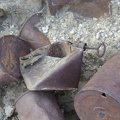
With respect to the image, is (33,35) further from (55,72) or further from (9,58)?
(55,72)

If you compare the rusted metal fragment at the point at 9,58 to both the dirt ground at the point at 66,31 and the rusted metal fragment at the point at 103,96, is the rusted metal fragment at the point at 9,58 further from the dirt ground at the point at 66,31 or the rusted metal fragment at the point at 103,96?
the rusted metal fragment at the point at 103,96

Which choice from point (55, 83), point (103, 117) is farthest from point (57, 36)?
point (103, 117)

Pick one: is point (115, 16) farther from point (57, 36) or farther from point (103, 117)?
point (103, 117)

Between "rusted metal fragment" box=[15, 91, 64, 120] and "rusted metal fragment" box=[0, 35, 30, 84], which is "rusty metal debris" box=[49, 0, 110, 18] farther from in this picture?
"rusted metal fragment" box=[15, 91, 64, 120]

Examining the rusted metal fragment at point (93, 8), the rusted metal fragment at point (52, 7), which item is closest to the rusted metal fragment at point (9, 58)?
the rusted metal fragment at point (52, 7)

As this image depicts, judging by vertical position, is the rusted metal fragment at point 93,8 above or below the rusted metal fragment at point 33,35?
above

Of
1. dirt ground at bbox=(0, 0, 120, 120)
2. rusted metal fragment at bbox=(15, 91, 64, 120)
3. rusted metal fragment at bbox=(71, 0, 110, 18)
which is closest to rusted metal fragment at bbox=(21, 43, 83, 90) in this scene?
rusted metal fragment at bbox=(15, 91, 64, 120)
